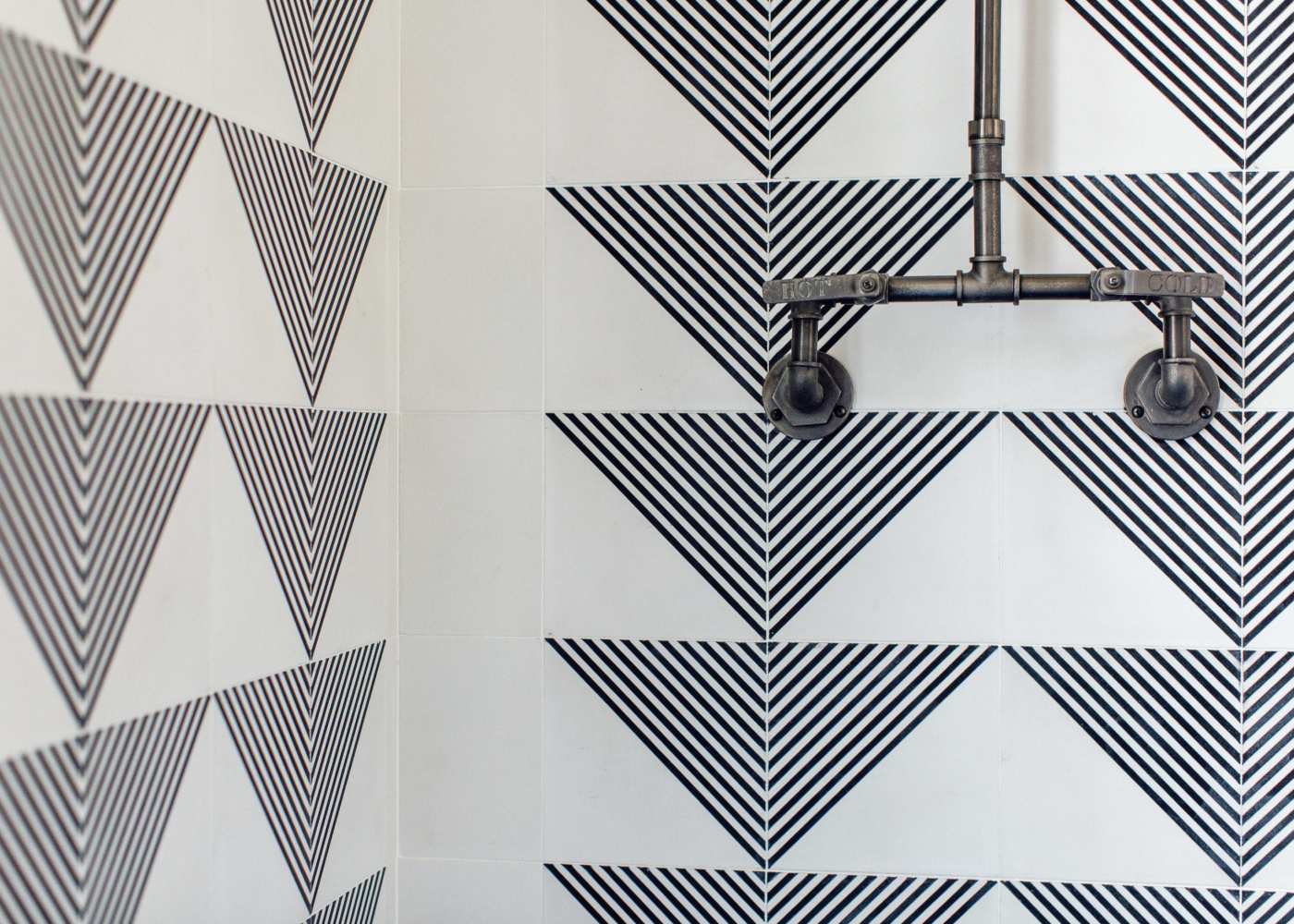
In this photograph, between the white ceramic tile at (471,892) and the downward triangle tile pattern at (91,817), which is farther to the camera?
the white ceramic tile at (471,892)

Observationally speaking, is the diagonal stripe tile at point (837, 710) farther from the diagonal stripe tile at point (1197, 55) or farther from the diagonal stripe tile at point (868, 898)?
the diagonal stripe tile at point (1197, 55)

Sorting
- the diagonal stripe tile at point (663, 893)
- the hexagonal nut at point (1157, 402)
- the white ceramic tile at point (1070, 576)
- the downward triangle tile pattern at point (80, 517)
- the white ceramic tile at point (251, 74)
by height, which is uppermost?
the white ceramic tile at point (251, 74)

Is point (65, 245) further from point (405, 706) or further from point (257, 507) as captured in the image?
point (405, 706)

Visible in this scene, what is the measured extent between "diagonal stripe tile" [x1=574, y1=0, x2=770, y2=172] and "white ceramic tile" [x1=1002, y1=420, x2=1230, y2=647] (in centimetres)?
37

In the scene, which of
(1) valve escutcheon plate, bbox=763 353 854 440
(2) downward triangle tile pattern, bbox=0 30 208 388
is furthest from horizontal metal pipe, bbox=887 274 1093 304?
(2) downward triangle tile pattern, bbox=0 30 208 388

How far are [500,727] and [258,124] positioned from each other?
0.59 metres

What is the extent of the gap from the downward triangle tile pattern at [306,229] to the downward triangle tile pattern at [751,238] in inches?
7.9

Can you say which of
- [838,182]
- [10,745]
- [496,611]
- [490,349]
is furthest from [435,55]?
[10,745]

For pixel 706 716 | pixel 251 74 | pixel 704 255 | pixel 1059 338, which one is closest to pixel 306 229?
pixel 251 74

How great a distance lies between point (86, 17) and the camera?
749mm

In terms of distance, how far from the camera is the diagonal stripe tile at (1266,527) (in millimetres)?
1102

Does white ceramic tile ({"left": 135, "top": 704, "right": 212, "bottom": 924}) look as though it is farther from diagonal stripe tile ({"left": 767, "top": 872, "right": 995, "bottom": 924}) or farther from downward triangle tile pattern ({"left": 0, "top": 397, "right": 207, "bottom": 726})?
diagonal stripe tile ({"left": 767, "top": 872, "right": 995, "bottom": 924})

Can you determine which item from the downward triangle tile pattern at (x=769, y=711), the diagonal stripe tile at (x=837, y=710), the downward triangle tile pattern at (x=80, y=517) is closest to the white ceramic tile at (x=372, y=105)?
the downward triangle tile pattern at (x=80, y=517)

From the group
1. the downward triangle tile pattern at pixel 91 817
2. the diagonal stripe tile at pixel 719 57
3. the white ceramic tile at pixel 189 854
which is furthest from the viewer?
the diagonal stripe tile at pixel 719 57
